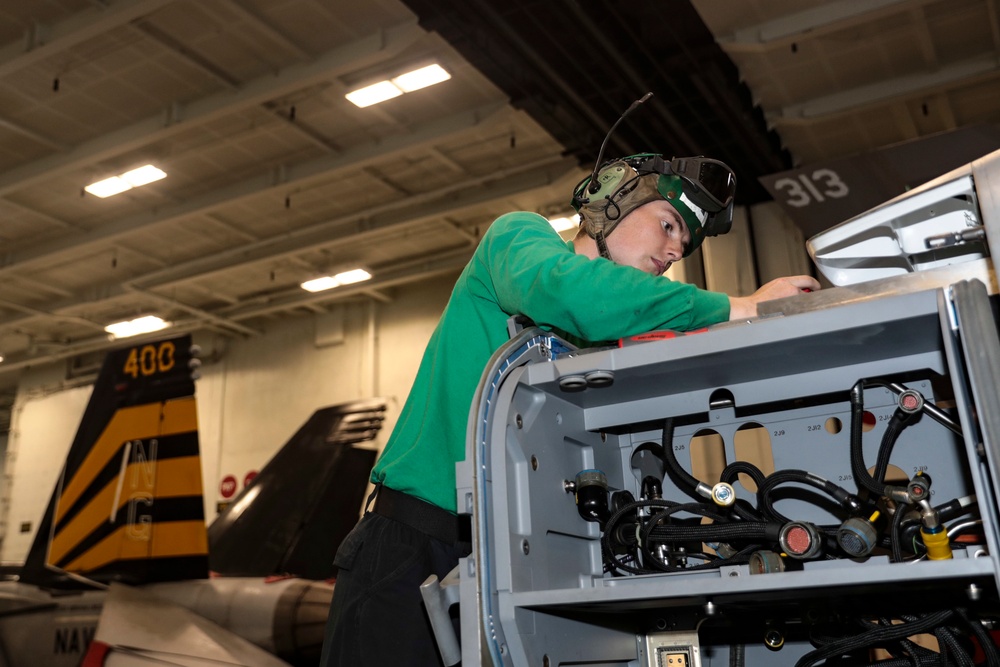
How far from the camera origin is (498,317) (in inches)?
73.1

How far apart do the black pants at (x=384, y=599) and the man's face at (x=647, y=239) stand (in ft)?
2.47

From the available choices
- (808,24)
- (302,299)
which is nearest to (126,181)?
(302,299)

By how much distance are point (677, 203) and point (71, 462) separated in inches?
209

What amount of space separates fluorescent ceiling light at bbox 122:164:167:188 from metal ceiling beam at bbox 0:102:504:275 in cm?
62

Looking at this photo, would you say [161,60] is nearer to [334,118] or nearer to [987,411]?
[334,118]

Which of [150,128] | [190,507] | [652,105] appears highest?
[150,128]

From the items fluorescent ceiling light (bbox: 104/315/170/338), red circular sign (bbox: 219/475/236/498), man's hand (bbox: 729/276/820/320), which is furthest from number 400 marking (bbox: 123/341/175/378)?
fluorescent ceiling light (bbox: 104/315/170/338)

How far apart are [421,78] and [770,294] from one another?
21.9 ft

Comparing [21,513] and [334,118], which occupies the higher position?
[334,118]

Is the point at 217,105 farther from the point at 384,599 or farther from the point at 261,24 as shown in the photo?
the point at 384,599

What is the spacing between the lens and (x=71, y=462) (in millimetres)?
5891

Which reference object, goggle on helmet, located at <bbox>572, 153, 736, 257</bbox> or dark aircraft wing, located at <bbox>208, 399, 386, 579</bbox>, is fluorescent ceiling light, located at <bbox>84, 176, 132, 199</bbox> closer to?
dark aircraft wing, located at <bbox>208, 399, 386, 579</bbox>

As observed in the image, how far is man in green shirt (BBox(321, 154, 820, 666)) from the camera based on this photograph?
5.20 ft

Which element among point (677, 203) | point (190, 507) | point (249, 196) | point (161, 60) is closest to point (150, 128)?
point (161, 60)
